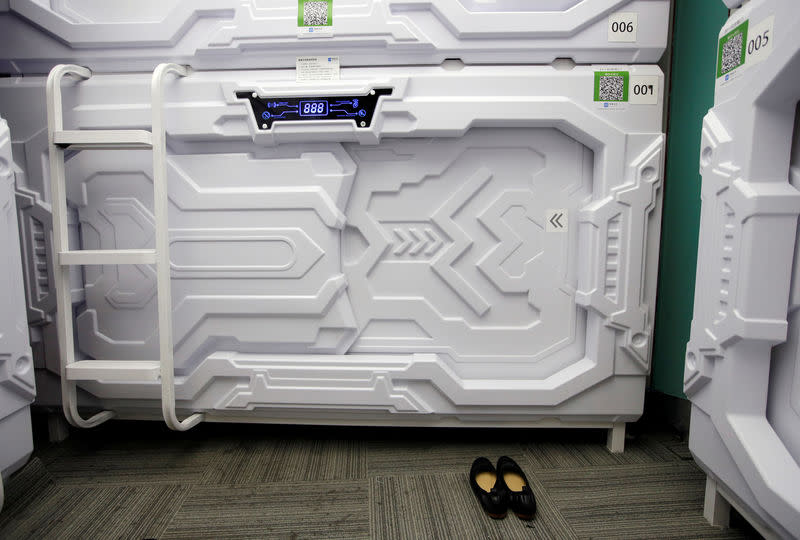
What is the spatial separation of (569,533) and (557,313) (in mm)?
649

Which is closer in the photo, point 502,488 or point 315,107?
point 502,488

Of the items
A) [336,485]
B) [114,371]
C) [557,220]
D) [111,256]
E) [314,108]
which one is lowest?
[336,485]

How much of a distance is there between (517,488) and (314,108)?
1.32 metres

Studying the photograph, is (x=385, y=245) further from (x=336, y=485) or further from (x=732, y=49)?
(x=732, y=49)

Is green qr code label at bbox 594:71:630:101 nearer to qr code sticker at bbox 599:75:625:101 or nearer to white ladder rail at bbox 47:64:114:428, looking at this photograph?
qr code sticker at bbox 599:75:625:101

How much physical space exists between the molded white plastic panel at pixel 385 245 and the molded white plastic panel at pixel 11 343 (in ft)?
1.01

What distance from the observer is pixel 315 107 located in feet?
4.13

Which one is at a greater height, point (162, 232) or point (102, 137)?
point (102, 137)

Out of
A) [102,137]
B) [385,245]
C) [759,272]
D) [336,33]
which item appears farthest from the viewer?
[385,245]

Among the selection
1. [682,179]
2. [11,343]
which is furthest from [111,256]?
[682,179]

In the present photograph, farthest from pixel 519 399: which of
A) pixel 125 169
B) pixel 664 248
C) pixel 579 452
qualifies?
pixel 125 169

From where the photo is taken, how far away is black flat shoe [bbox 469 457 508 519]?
1070 mm

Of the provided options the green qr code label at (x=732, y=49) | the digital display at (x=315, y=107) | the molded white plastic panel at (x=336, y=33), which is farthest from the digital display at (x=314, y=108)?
the green qr code label at (x=732, y=49)

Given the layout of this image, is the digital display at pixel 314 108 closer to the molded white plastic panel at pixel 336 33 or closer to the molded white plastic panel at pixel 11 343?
the molded white plastic panel at pixel 336 33
